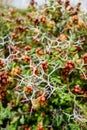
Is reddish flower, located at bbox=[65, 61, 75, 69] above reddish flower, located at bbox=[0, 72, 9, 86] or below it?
above

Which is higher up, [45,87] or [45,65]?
[45,65]

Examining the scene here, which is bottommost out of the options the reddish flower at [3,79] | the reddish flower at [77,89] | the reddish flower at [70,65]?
the reddish flower at [77,89]

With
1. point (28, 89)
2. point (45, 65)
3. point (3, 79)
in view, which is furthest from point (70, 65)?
point (3, 79)

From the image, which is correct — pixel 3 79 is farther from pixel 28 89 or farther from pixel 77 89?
pixel 77 89

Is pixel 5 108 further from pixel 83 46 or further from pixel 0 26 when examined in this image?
pixel 0 26

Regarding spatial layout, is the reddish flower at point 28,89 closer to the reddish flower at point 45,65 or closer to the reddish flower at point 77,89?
the reddish flower at point 45,65

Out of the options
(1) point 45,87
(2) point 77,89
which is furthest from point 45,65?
(2) point 77,89

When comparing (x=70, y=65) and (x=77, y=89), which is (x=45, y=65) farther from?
(x=77, y=89)

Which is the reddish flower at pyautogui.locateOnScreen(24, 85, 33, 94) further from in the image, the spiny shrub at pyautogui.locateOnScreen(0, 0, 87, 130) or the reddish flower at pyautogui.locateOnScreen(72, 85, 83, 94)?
the reddish flower at pyautogui.locateOnScreen(72, 85, 83, 94)

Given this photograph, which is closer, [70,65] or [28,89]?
[28,89]

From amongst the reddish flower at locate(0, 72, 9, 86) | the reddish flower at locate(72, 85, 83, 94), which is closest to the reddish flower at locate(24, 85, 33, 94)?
the reddish flower at locate(0, 72, 9, 86)

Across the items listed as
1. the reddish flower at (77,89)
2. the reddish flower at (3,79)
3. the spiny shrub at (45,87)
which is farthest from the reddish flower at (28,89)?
the reddish flower at (77,89)
